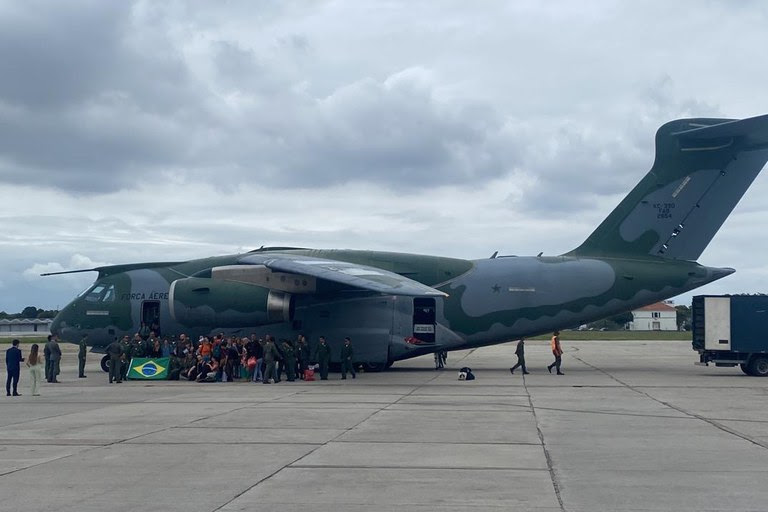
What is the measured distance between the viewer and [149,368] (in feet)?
85.1

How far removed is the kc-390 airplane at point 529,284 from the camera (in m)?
26.3

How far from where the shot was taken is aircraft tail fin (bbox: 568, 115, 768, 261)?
26359 millimetres

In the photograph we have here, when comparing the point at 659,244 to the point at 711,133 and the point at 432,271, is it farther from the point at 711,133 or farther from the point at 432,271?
the point at 432,271

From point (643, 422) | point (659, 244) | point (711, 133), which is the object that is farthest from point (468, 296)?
point (643, 422)

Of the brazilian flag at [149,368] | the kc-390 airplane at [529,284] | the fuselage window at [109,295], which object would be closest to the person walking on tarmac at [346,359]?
the kc-390 airplane at [529,284]

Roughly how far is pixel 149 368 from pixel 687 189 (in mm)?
17100

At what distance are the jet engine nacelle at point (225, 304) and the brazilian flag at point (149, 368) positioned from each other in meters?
1.51

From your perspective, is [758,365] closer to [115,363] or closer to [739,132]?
[739,132]

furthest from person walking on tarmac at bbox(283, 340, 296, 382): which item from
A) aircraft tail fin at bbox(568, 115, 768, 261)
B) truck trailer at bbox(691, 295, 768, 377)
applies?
truck trailer at bbox(691, 295, 768, 377)

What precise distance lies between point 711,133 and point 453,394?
12338mm

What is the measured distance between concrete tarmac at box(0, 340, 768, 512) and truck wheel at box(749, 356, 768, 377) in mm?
5573

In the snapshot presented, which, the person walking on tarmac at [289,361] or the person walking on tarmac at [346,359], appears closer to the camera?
the person walking on tarmac at [289,361]

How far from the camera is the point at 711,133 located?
26094 millimetres

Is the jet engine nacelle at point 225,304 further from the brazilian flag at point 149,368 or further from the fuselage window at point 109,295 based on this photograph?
the fuselage window at point 109,295
